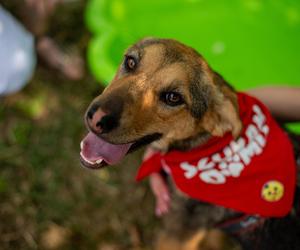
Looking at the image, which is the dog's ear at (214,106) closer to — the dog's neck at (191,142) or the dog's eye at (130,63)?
the dog's neck at (191,142)

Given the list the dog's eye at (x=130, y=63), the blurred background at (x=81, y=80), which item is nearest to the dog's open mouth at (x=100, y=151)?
the dog's eye at (x=130, y=63)

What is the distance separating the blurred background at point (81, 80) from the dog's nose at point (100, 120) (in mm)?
1645

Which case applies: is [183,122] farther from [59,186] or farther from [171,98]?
[59,186]

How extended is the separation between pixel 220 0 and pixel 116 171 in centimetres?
228

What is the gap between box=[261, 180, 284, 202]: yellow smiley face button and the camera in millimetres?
2822

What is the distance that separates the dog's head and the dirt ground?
58.6 inches

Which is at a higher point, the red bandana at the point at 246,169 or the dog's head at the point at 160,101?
the dog's head at the point at 160,101

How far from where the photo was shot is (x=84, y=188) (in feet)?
13.6

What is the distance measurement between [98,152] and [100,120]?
388 millimetres

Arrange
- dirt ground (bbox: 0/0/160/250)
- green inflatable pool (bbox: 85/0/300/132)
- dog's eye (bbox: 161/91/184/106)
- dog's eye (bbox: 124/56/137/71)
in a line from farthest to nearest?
green inflatable pool (bbox: 85/0/300/132) → dirt ground (bbox: 0/0/160/250) → dog's eye (bbox: 124/56/137/71) → dog's eye (bbox: 161/91/184/106)

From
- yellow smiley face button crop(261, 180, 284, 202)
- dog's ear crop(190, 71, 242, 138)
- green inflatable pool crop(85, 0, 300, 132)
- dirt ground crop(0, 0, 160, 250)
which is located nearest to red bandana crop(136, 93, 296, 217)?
yellow smiley face button crop(261, 180, 284, 202)

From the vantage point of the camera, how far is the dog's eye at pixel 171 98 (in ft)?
8.48

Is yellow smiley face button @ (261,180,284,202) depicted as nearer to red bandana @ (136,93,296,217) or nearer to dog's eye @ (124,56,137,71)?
red bandana @ (136,93,296,217)

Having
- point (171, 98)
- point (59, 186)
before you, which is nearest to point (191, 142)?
point (171, 98)
